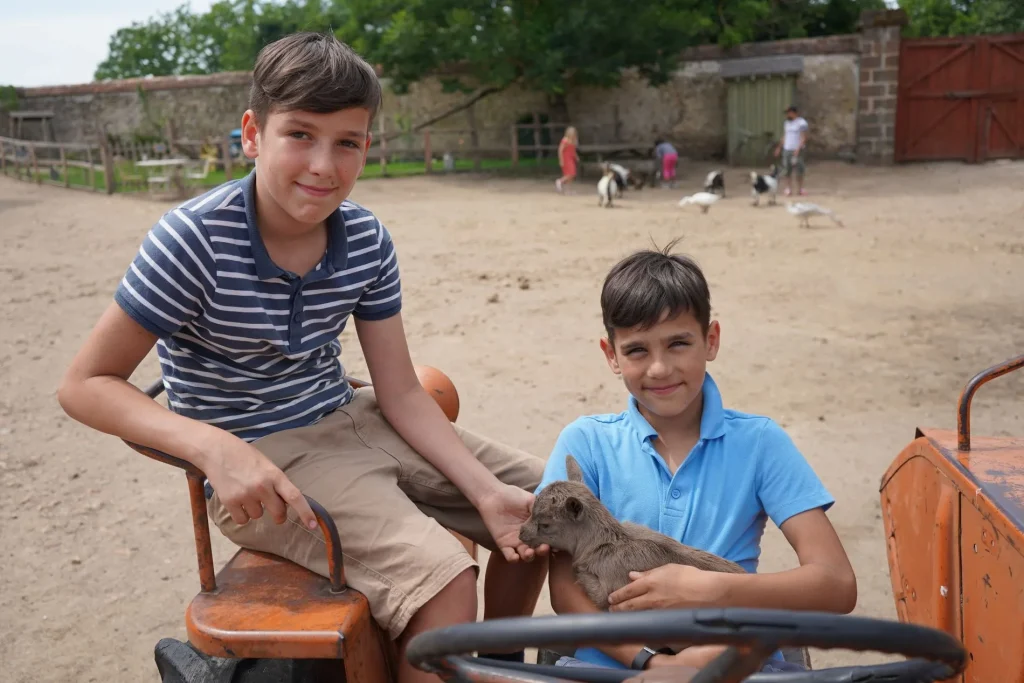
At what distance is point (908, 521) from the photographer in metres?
2.25

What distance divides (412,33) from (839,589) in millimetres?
18438

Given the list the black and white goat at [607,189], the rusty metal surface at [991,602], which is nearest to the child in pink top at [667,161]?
the black and white goat at [607,189]

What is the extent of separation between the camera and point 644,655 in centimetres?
158

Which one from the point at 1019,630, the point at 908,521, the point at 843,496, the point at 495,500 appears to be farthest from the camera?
the point at 843,496

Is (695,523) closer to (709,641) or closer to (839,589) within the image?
(839,589)

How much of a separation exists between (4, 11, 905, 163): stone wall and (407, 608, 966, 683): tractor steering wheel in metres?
18.7

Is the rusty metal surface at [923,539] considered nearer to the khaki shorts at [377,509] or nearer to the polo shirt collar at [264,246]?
the khaki shorts at [377,509]

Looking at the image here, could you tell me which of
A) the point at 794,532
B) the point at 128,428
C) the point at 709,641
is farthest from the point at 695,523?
the point at 128,428

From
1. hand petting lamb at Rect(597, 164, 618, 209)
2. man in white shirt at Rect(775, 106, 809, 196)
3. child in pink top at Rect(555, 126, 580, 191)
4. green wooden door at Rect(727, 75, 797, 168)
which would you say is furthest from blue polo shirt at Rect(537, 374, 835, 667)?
green wooden door at Rect(727, 75, 797, 168)

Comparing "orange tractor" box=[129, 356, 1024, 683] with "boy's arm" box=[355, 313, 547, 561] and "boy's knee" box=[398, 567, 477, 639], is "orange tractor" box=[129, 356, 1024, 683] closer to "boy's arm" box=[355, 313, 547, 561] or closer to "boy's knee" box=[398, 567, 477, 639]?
"boy's knee" box=[398, 567, 477, 639]

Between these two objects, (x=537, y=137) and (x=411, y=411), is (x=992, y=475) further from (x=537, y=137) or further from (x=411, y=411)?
(x=537, y=137)

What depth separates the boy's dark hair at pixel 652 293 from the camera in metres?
1.92

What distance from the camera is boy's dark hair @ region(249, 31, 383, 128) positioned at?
1877 mm

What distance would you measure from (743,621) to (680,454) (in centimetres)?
104
